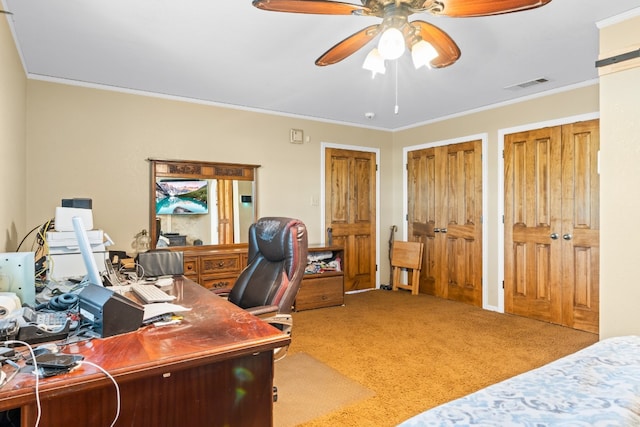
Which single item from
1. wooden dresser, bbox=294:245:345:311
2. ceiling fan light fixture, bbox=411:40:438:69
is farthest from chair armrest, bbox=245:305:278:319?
wooden dresser, bbox=294:245:345:311

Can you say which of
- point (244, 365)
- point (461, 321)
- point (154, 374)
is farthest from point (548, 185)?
point (154, 374)

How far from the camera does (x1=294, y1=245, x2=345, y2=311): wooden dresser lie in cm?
454

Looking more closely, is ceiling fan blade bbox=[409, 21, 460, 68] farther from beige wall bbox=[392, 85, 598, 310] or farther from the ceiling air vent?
beige wall bbox=[392, 85, 598, 310]

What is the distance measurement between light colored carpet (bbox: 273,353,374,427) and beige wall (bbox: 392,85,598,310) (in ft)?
8.76

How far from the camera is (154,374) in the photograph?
110cm

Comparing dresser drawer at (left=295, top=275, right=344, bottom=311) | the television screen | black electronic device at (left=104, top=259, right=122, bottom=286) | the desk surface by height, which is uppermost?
the television screen

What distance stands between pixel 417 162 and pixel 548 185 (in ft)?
6.08

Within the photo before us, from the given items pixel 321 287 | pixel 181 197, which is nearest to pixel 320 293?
pixel 321 287

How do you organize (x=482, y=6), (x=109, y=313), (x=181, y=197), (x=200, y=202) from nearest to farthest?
(x=109, y=313)
(x=482, y=6)
(x=181, y=197)
(x=200, y=202)

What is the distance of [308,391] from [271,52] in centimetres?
244

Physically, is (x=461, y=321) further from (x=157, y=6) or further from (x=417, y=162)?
(x=157, y=6)

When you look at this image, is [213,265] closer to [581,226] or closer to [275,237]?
[275,237]

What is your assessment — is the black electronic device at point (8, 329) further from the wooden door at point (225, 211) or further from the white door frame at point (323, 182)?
the white door frame at point (323, 182)

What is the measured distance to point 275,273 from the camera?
91.3 inches
